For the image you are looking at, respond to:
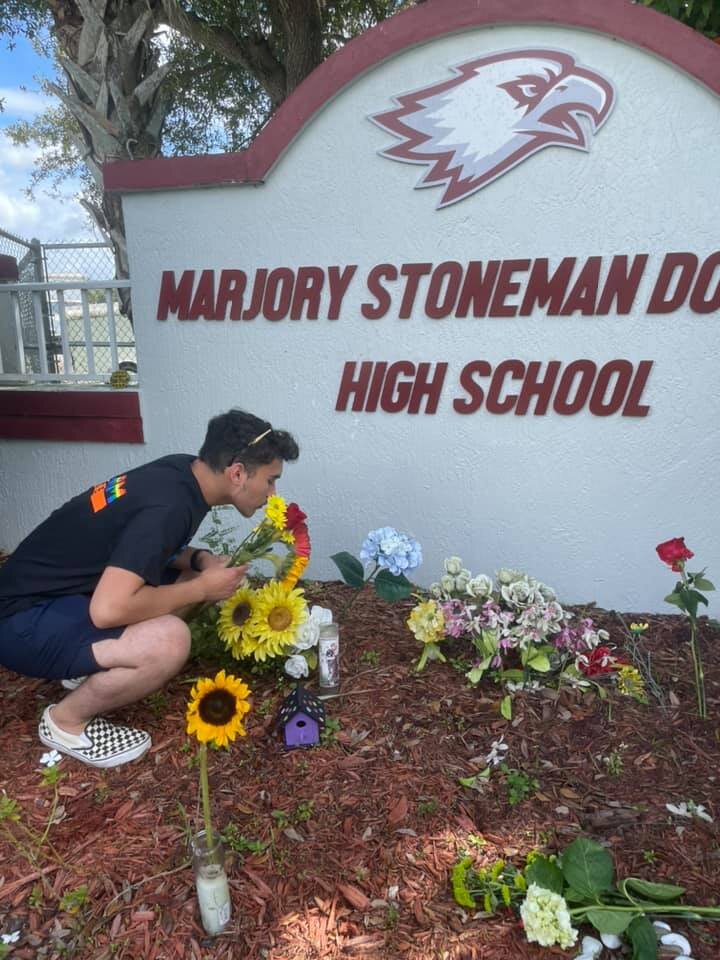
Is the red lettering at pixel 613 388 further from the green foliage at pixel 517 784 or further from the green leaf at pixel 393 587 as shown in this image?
the green foliage at pixel 517 784

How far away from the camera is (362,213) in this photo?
11.8 ft

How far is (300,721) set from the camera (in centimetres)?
246

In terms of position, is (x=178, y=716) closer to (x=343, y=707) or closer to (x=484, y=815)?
(x=343, y=707)

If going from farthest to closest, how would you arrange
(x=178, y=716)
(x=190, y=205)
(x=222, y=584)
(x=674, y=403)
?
(x=190, y=205), (x=674, y=403), (x=178, y=716), (x=222, y=584)

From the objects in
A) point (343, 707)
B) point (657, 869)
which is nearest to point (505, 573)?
point (343, 707)

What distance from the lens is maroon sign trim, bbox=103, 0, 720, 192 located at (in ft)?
9.86

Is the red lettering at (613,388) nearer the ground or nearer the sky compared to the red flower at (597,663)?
nearer the sky

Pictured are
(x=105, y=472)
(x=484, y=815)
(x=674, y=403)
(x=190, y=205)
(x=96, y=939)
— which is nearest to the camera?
(x=96, y=939)

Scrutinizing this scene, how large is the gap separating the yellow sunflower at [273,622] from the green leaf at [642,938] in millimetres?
1413

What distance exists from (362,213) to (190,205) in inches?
38.5

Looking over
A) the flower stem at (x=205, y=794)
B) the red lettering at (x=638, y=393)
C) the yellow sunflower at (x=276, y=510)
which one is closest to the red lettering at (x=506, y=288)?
the red lettering at (x=638, y=393)

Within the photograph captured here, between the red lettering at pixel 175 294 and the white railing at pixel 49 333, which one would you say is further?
the white railing at pixel 49 333

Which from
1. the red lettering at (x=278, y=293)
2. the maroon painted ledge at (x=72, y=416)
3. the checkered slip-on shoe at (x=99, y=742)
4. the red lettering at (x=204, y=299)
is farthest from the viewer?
the maroon painted ledge at (x=72, y=416)

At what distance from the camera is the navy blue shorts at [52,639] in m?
2.33
